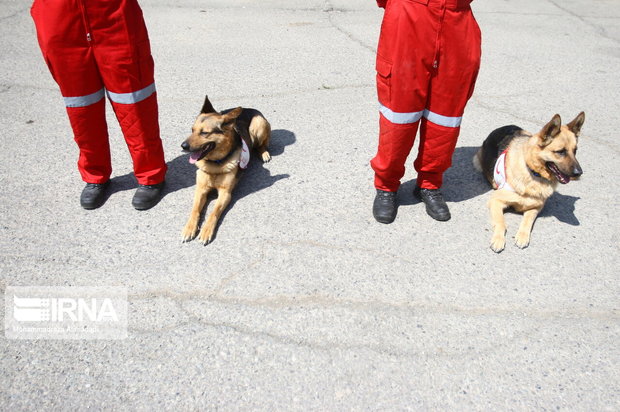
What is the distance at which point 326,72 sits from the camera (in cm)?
629

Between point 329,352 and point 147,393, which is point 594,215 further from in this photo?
point 147,393

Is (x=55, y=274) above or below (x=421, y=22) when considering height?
below

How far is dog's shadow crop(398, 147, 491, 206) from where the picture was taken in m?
3.88

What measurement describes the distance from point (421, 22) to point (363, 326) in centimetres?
198

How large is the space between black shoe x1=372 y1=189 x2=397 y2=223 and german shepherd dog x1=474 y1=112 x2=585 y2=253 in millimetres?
805

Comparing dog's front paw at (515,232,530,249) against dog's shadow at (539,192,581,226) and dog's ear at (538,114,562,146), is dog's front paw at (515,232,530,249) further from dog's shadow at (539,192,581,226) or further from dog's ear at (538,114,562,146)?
dog's ear at (538,114,562,146)

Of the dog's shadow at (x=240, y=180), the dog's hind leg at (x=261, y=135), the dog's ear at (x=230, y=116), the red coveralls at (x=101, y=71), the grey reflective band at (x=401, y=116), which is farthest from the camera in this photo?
the dog's hind leg at (x=261, y=135)

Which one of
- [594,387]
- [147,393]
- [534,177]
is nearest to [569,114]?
[534,177]

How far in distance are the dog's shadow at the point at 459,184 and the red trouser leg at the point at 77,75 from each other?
2593 millimetres

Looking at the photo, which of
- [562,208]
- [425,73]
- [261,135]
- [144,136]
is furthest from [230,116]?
[562,208]

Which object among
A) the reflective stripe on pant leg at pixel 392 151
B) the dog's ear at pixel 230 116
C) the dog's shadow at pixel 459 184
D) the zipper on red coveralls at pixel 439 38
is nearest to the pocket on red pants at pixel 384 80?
the reflective stripe on pant leg at pixel 392 151

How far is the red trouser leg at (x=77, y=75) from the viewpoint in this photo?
284cm

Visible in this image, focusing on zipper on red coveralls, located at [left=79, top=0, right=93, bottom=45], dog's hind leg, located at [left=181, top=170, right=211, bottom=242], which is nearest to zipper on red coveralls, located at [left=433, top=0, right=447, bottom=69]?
dog's hind leg, located at [left=181, top=170, right=211, bottom=242]

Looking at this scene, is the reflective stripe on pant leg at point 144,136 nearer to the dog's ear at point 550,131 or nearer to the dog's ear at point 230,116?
the dog's ear at point 230,116
